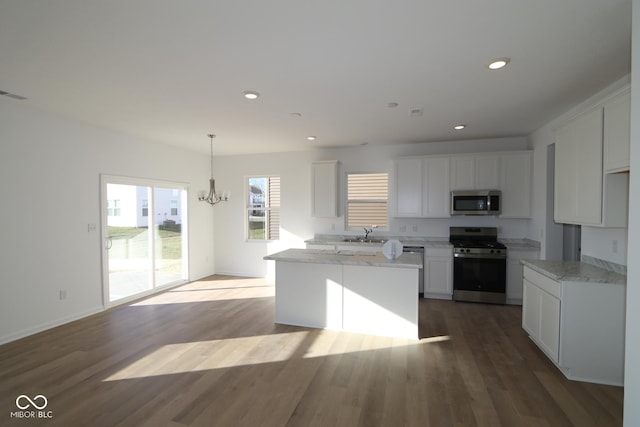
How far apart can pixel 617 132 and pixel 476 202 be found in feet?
8.68

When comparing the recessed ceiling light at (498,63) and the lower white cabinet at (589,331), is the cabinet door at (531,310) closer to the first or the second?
the lower white cabinet at (589,331)

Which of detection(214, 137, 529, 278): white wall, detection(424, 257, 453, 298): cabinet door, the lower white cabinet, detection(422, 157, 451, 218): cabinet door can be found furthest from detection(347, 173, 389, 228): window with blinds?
the lower white cabinet

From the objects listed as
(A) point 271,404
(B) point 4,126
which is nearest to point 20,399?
(A) point 271,404

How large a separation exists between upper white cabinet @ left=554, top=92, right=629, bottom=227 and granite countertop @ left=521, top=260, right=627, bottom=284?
18.4 inches

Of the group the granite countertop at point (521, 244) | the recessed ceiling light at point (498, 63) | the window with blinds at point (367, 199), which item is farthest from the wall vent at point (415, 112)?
the granite countertop at point (521, 244)

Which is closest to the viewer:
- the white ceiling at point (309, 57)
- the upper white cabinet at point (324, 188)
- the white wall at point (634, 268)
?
the white wall at point (634, 268)

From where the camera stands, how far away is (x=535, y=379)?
2.72 m

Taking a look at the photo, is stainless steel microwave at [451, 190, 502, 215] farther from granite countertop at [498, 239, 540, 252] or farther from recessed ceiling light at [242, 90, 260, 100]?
recessed ceiling light at [242, 90, 260, 100]

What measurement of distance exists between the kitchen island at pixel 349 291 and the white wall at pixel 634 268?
187cm

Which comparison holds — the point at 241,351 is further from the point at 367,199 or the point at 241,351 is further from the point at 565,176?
the point at 565,176

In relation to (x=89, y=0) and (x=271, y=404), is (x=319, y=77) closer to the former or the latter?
(x=89, y=0)

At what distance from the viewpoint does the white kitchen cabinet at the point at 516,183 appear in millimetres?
4855

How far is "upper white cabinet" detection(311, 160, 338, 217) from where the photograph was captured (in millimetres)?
5812

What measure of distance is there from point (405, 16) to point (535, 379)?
3164 millimetres
